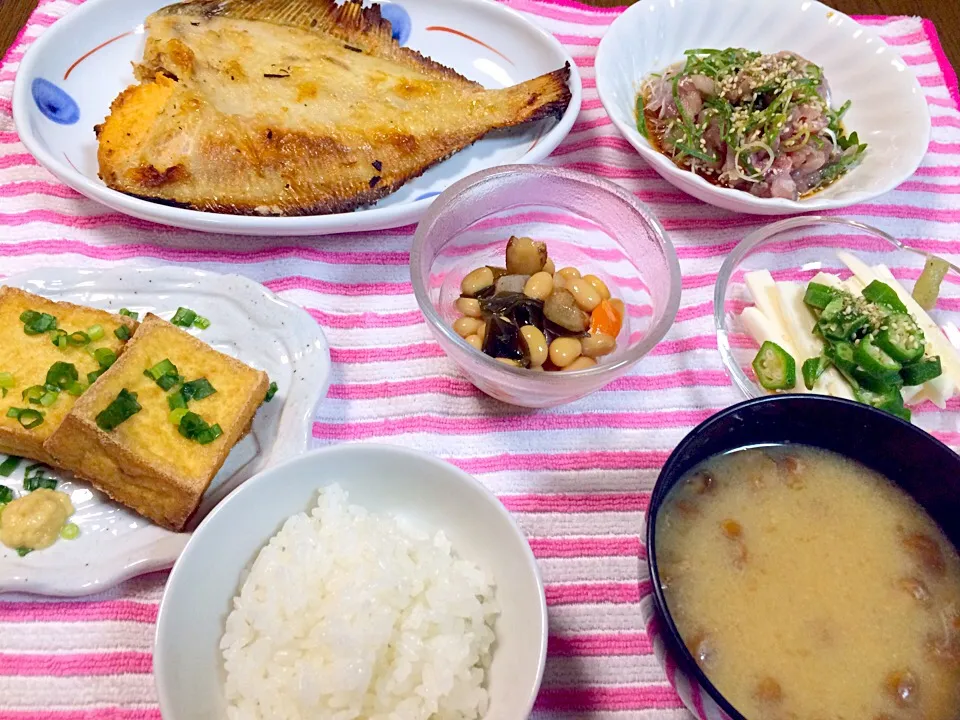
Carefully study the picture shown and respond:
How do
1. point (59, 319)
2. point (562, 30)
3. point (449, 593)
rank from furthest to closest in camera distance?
point (562, 30) < point (59, 319) < point (449, 593)

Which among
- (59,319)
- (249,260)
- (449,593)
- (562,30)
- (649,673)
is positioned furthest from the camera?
(562,30)

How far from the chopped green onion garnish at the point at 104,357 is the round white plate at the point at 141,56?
16.5 inches

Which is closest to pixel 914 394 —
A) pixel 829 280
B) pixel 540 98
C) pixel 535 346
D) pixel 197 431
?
pixel 829 280

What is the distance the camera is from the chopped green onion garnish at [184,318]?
1633mm

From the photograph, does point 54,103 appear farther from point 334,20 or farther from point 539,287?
point 539,287

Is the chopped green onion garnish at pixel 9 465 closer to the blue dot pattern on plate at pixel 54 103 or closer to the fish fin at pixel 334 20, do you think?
the blue dot pattern on plate at pixel 54 103

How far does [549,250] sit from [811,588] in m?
1.05

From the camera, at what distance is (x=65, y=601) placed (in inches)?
53.0

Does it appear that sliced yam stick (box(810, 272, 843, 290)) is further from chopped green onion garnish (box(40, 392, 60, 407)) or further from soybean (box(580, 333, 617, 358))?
chopped green onion garnish (box(40, 392, 60, 407))

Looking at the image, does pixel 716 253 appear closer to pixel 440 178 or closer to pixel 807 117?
pixel 807 117

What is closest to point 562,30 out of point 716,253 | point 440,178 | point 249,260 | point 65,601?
point 440,178

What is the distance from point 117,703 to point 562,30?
7.99ft

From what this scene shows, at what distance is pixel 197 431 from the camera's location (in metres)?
1.39

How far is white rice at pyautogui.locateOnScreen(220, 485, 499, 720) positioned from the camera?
1114 millimetres
